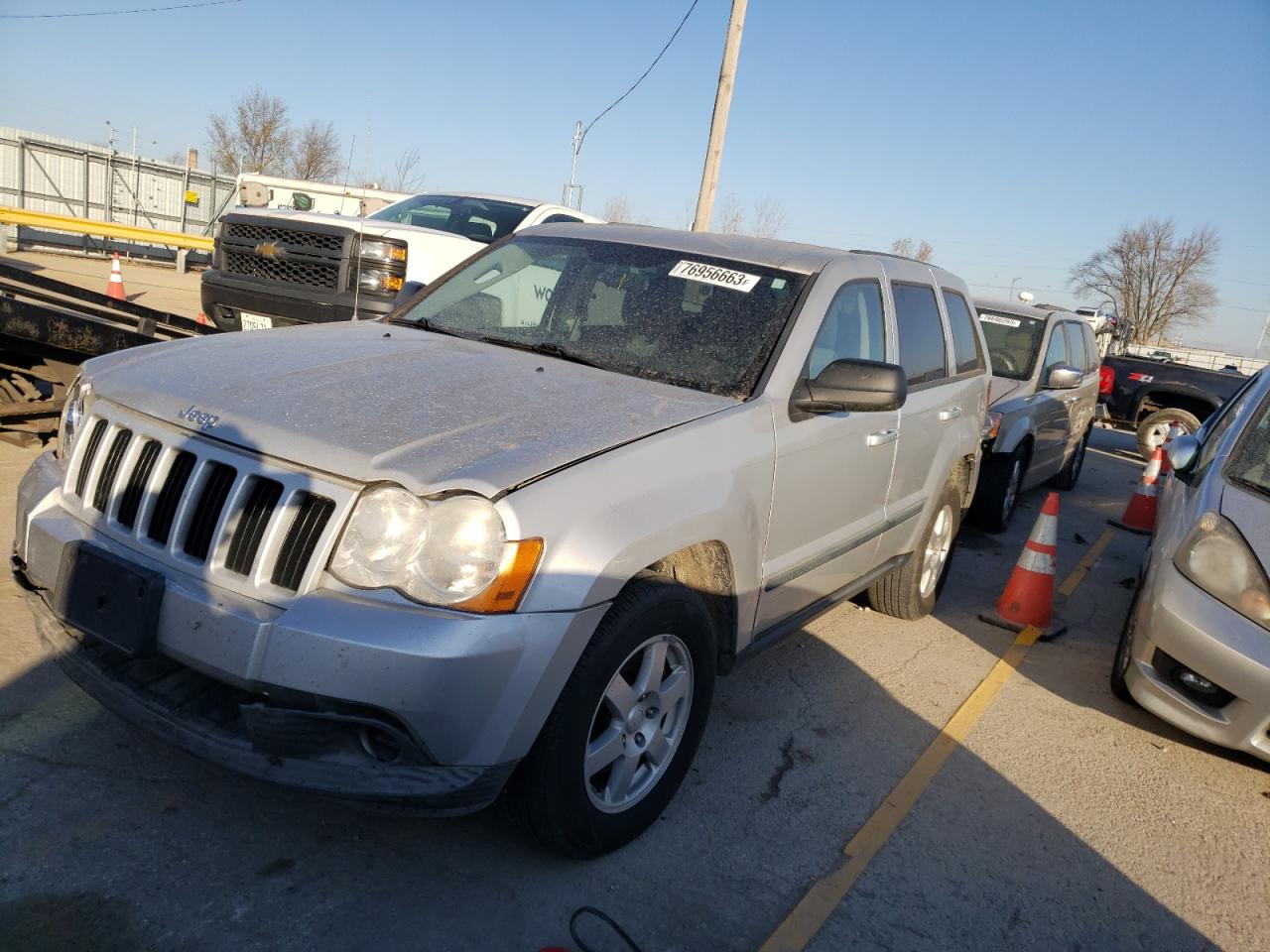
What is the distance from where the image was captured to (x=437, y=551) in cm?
234

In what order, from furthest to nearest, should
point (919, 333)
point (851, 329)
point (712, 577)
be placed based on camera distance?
1. point (919, 333)
2. point (851, 329)
3. point (712, 577)

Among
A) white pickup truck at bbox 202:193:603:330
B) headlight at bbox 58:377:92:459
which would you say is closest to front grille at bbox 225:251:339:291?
white pickup truck at bbox 202:193:603:330

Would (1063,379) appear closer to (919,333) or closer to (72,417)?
(919,333)

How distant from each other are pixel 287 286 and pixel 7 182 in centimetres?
2198

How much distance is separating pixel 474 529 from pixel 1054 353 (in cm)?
784

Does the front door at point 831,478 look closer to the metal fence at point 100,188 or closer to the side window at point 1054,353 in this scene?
the side window at point 1054,353

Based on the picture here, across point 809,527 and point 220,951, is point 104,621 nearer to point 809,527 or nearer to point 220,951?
point 220,951

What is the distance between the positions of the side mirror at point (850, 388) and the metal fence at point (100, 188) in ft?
71.0

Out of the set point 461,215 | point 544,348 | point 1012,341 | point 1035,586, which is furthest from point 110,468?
point 1012,341

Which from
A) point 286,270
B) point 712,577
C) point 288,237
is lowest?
point 712,577

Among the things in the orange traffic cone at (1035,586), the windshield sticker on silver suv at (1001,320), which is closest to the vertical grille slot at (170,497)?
the orange traffic cone at (1035,586)

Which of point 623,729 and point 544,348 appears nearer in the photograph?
point 623,729

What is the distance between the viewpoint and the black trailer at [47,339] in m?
5.01

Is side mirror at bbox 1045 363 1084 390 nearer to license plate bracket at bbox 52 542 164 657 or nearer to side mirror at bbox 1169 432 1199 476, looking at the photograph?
side mirror at bbox 1169 432 1199 476
